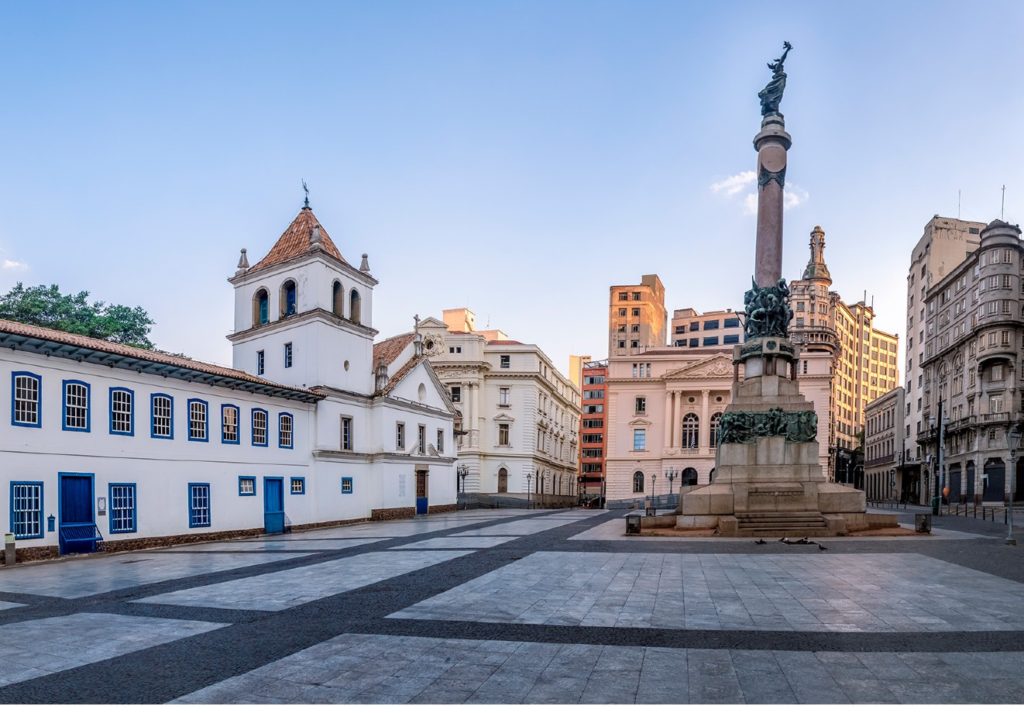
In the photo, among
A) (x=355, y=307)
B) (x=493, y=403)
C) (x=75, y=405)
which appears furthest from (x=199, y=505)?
(x=493, y=403)

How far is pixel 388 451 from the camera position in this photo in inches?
1607

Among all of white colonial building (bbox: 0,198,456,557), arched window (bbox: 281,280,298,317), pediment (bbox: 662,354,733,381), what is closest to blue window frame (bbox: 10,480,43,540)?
white colonial building (bbox: 0,198,456,557)

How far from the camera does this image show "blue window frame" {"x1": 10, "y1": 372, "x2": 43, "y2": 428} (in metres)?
21.1

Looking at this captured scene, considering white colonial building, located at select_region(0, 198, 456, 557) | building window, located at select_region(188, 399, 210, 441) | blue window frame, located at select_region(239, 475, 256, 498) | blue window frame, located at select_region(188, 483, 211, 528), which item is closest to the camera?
white colonial building, located at select_region(0, 198, 456, 557)

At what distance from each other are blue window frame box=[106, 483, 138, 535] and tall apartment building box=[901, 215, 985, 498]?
8080 centimetres

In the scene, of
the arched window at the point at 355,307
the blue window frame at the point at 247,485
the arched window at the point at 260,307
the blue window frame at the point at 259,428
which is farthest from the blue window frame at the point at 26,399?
the arched window at the point at 355,307

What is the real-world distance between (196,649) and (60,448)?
1667 cm

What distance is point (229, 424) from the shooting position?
29.5 meters

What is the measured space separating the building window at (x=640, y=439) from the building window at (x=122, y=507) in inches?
2418

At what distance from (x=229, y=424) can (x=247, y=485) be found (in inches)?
115

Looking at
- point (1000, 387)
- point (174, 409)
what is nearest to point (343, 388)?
point (174, 409)

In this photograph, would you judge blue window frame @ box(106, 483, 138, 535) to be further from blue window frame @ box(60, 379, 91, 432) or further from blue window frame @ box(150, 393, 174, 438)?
blue window frame @ box(60, 379, 91, 432)

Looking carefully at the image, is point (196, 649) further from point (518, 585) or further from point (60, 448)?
point (60, 448)

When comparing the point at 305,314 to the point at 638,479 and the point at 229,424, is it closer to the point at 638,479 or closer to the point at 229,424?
the point at 229,424
